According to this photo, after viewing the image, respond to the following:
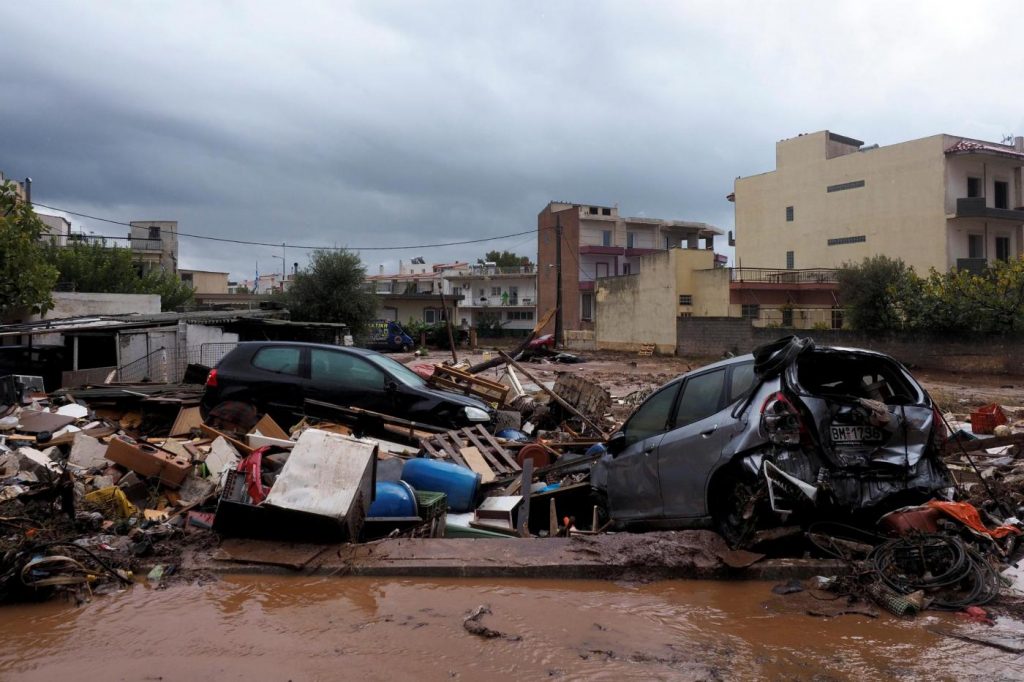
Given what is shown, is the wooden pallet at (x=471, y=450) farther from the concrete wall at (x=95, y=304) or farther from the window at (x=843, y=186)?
the window at (x=843, y=186)

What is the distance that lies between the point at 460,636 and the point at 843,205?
48.4 m

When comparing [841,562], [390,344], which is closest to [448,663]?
[841,562]

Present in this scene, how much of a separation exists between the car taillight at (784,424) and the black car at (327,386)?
16.9ft

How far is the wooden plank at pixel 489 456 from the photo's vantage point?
8.61 meters

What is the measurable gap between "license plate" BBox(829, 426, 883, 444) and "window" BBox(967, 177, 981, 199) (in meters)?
44.3

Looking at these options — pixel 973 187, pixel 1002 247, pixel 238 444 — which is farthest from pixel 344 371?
pixel 1002 247

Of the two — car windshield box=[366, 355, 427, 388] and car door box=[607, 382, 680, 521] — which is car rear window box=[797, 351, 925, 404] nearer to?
car door box=[607, 382, 680, 521]

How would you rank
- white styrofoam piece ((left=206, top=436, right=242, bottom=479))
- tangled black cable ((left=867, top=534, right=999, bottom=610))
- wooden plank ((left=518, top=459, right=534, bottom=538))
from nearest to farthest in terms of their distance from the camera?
1. tangled black cable ((left=867, top=534, right=999, bottom=610))
2. wooden plank ((left=518, top=459, right=534, bottom=538))
3. white styrofoam piece ((left=206, top=436, right=242, bottom=479))

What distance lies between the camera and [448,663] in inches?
154

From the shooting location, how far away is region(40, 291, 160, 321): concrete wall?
94.4 feet

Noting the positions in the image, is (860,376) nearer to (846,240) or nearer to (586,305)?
(846,240)

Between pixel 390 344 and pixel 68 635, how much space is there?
41.1m

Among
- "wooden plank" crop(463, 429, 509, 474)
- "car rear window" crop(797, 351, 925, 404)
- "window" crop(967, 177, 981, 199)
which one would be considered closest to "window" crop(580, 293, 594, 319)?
"window" crop(967, 177, 981, 199)

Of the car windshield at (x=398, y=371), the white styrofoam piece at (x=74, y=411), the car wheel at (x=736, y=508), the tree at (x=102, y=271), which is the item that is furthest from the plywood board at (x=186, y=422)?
the tree at (x=102, y=271)
